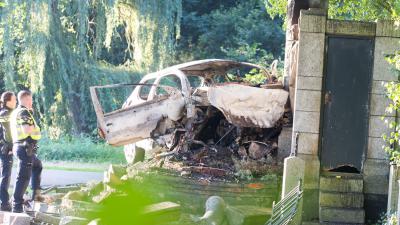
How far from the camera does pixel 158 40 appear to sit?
27.0 metres

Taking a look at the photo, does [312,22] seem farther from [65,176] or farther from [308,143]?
[65,176]

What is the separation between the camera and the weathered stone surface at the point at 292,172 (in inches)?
409

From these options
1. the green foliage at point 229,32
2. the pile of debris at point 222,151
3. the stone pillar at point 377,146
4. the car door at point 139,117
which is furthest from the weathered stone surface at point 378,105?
the green foliage at point 229,32

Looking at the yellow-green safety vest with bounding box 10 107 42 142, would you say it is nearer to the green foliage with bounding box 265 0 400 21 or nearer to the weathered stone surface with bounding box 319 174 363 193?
the weathered stone surface with bounding box 319 174 363 193

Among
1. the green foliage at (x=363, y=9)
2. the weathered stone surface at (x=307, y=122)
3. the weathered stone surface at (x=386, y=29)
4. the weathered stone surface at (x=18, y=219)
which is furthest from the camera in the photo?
the green foliage at (x=363, y=9)

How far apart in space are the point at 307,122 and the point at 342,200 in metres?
1.17

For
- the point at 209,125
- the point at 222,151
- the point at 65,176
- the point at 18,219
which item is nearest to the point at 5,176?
the point at 18,219

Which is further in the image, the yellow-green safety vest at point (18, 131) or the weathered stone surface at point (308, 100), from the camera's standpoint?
the weathered stone surface at point (308, 100)

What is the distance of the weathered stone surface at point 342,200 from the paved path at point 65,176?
9.27m

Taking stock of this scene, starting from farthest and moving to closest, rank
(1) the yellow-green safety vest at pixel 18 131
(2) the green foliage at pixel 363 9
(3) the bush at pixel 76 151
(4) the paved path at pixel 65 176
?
(3) the bush at pixel 76 151
(4) the paved path at pixel 65 176
(2) the green foliage at pixel 363 9
(1) the yellow-green safety vest at pixel 18 131

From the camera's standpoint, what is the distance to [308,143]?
11094 millimetres

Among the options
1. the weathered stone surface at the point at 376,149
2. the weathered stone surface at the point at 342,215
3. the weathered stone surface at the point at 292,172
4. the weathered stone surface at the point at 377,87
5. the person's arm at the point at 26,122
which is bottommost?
the weathered stone surface at the point at 342,215

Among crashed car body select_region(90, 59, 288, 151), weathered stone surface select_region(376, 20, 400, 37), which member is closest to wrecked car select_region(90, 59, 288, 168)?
crashed car body select_region(90, 59, 288, 151)

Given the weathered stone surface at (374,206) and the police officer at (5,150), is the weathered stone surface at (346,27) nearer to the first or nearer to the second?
the weathered stone surface at (374,206)
